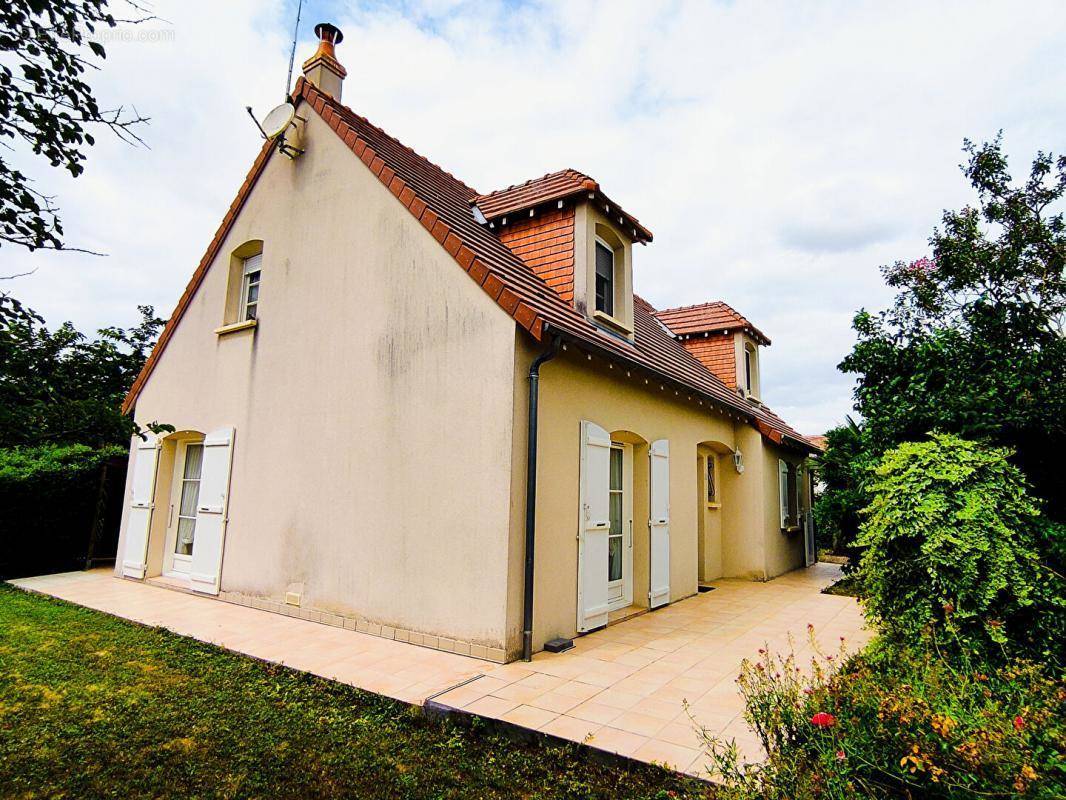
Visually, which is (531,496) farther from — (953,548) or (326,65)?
(326,65)

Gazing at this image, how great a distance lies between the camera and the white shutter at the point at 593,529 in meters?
6.36

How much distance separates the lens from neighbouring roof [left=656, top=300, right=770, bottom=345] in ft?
42.2

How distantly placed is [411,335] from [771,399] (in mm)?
12061

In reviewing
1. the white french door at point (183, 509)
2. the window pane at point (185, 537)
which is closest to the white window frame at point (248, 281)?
the white french door at point (183, 509)

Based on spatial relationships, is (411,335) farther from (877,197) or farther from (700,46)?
(877,197)

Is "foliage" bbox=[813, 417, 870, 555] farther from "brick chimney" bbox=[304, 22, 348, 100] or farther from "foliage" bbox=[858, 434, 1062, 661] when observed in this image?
"brick chimney" bbox=[304, 22, 348, 100]

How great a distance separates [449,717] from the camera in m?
4.07

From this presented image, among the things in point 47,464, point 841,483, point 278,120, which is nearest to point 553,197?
point 278,120

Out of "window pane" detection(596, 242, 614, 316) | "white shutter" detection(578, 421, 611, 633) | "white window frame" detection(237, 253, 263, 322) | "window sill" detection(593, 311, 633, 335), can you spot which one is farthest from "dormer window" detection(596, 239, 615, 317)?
"white window frame" detection(237, 253, 263, 322)

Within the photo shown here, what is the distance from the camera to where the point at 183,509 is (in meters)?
9.48

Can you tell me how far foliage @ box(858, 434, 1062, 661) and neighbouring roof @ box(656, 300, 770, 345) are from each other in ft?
26.6

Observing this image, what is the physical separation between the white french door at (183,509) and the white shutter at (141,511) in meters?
0.31

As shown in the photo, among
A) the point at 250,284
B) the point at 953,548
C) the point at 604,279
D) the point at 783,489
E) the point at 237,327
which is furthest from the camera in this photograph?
the point at 783,489

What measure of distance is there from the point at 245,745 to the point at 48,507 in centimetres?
972
